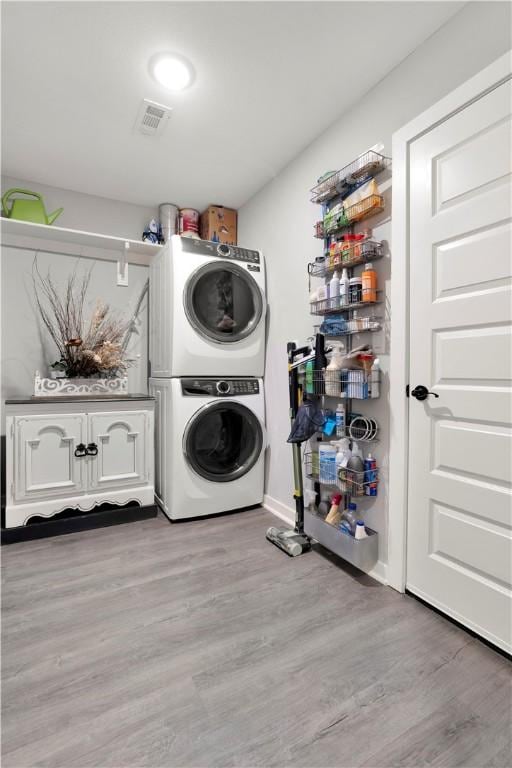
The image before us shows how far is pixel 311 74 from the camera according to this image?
179 cm

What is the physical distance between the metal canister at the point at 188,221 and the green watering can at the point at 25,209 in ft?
3.04

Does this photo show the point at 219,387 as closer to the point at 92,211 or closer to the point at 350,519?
the point at 350,519

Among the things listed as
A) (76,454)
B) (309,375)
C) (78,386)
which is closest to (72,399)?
(78,386)

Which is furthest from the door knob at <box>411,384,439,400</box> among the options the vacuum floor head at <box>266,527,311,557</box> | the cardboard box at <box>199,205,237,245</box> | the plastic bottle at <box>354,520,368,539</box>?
the cardboard box at <box>199,205,237,245</box>

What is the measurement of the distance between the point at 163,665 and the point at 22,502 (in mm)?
1470

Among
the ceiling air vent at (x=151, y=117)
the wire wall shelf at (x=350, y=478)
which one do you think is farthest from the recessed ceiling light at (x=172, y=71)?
the wire wall shelf at (x=350, y=478)

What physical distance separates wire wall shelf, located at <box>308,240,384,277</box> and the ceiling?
0.79 meters

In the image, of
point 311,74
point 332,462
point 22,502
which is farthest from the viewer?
point 22,502

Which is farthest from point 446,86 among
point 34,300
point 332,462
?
point 34,300

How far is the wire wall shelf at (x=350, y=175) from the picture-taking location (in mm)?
1774

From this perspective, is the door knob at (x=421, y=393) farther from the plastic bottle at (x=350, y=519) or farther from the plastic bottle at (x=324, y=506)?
the plastic bottle at (x=324, y=506)

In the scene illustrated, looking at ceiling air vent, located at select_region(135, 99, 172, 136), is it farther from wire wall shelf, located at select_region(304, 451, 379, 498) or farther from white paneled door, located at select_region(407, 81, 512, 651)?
wire wall shelf, located at select_region(304, 451, 379, 498)

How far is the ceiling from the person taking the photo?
1.50 metres

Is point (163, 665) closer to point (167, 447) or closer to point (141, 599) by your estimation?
point (141, 599)
